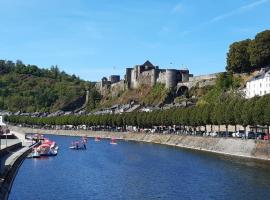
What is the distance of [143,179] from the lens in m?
48.8

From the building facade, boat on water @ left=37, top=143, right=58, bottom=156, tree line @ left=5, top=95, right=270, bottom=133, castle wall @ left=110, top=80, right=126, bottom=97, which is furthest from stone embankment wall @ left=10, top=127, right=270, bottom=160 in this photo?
castle wall @ left=110, top=80, right=126, bottom=97

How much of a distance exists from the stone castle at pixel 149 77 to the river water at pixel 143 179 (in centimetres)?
8663

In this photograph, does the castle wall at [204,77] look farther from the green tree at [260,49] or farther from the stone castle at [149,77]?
the green tree at [260,49]

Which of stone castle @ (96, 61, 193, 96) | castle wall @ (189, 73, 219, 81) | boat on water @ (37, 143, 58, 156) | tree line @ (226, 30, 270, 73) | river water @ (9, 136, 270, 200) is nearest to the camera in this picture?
river water @ (9, 136, 270, 200)

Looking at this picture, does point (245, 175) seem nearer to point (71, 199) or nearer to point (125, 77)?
point (71, 199)

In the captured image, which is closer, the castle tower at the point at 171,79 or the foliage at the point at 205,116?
the foliage at the point at 205,116

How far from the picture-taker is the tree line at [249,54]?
362 ft

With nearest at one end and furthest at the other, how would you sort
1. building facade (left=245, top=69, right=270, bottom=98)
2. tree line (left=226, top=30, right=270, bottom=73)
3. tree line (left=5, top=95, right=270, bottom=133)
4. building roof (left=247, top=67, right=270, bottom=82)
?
tree line (left=5, top=95, right=270, bottom=133) → building facade (left=245, top=69, right=270, bottom=98) → building roof (left=247, top=67, right=270, bottom=82) → tree line (left=226, top=30, right=270, bottom=73)

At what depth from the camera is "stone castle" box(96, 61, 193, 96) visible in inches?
6093

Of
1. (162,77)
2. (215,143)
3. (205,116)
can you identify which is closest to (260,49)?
(205,116)

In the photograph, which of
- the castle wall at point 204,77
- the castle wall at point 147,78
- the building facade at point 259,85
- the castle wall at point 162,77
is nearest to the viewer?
the building facade at point 259,85

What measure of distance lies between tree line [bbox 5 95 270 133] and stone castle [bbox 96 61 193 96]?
2329 cm

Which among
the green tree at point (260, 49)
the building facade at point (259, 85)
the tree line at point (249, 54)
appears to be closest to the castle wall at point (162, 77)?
the tree line at point (249, 54)

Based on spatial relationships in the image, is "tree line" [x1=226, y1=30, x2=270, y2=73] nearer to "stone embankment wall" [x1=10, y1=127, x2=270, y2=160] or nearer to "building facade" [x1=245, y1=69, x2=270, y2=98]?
"building facade" [x1=245, y1=69, x2=270, y2=98]
